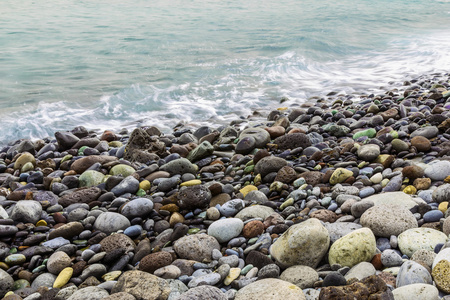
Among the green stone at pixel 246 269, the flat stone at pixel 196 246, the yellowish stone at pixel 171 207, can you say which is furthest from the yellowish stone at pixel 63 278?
the green stone at pixel 246 269

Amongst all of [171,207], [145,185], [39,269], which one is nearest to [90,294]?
[39,269]

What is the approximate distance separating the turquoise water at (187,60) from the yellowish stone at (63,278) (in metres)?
4.68

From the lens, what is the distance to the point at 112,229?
3.46m

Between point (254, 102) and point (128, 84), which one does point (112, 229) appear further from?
point (128, 84)

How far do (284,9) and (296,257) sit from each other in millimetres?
24244

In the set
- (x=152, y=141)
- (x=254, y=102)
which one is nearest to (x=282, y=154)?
(x=152, y=141)

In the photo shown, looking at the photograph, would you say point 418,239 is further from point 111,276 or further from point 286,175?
point 111,276

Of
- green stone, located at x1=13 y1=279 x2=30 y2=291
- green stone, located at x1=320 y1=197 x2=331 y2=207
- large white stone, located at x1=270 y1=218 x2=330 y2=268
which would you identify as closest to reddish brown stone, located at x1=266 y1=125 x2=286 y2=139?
green stone, located at x1=320 y1=197 x2=331 y2=207

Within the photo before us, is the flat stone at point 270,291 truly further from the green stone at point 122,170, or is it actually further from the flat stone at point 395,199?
the green stone at point 122,170

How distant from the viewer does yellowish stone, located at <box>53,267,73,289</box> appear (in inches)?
112

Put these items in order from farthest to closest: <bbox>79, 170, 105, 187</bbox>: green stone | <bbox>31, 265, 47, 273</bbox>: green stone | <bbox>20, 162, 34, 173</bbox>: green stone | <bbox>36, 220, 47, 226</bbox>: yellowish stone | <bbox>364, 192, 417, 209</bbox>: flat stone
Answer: <bbox>20, 162, 34, 173</bbox>: green stone, <bbox>79, 170, 105, 187</bbox>: green stone, <bbox>36, 220, 47, 226</bbox>: yellowish stone, <bbox>364, 192, 417, 209</bbox>: flat stone, <bbox>31, 265, 47, 273</bbox>: green stone

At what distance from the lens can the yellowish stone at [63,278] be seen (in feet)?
9.31

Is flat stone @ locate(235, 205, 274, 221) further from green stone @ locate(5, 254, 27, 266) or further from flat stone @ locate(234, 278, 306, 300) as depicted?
green stone @ locate(5, 254, 27, 266)

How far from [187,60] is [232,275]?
10.8 meters
